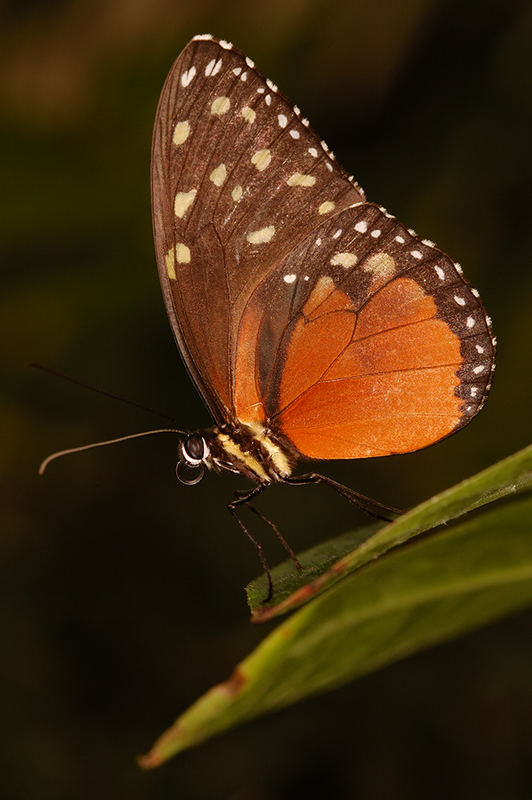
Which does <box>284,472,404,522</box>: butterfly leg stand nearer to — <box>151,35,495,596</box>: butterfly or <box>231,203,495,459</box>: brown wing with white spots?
<box>151,35,495,596</box>: butterfly

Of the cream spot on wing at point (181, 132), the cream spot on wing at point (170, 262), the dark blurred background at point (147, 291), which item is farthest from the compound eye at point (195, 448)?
the dark blurred background at point (147, 291)

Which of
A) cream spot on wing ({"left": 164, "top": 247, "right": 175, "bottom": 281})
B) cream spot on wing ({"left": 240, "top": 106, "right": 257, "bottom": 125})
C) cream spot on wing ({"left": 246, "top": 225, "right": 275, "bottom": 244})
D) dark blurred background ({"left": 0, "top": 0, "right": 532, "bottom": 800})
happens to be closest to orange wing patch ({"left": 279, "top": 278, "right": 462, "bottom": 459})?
cream spot on wing ({"left": 246, "top": 225, "right": 275, "bottom": 244})

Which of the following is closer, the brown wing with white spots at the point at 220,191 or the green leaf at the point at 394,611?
the green leaf at the point at 394,611

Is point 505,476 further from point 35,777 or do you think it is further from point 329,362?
point 35,777

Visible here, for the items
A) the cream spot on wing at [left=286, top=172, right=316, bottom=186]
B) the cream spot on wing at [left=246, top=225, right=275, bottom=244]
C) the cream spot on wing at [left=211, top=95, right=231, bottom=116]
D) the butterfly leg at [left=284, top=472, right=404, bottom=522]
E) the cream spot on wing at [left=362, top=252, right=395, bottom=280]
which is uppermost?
the cream spot on wing at [left=211, top=95, right=231, bottom=116]

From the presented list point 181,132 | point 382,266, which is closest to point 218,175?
point 181,132

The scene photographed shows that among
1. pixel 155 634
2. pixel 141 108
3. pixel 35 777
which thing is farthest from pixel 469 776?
pixel 141 108

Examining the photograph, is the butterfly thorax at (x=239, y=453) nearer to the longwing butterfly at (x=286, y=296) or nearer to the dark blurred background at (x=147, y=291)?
the longwing butterfly at (x=286, y=296)

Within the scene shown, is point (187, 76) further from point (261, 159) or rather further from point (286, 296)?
point (286, 296)
